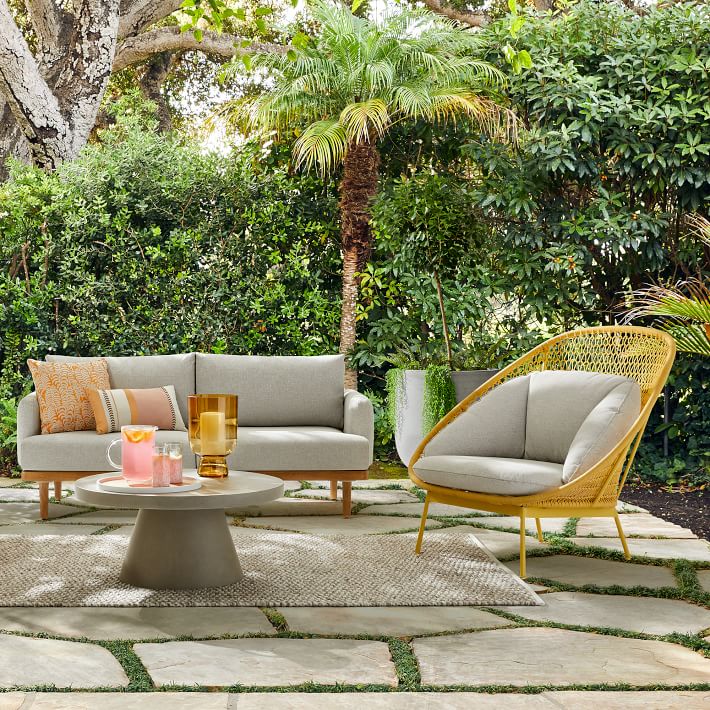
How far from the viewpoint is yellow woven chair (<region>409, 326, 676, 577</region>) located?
341cm

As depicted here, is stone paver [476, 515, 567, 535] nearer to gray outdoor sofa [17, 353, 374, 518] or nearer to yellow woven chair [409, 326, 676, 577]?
yellow woven chair [409, 326, 676, 577]

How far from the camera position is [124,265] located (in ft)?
21.6

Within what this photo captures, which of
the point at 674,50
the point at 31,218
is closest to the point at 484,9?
the point at 674,50

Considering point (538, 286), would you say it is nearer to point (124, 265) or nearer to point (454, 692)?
point (124, 265)

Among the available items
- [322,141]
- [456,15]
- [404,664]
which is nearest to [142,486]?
[404,664]

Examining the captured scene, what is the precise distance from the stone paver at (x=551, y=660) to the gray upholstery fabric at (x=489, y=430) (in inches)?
49.9

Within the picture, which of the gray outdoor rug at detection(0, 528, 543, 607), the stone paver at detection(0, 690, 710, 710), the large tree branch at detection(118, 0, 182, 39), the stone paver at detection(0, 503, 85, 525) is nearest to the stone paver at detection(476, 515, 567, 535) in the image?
the gray outdoor rug at detection(0, 528, 543, 607)

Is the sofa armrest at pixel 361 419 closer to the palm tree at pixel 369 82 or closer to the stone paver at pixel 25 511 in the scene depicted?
the stone paver at pixel 25 511

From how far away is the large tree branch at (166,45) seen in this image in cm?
970

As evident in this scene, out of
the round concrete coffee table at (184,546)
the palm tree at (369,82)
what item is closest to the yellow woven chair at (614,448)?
the round concrete coffee table at (184,546)

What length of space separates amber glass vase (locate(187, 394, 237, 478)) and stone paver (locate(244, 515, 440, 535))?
917mm

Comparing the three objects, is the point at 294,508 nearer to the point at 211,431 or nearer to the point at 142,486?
the point at 211,431

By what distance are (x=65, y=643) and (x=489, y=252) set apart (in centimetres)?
461

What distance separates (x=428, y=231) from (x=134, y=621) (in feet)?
11.7
